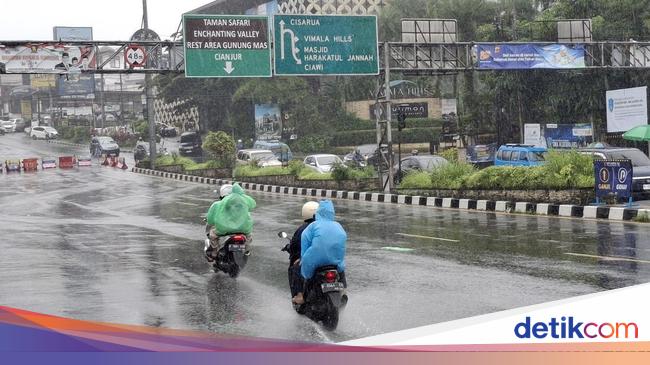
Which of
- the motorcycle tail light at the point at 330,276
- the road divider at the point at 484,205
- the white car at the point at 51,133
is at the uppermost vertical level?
the white car at the point at 51,133

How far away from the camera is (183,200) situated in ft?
105

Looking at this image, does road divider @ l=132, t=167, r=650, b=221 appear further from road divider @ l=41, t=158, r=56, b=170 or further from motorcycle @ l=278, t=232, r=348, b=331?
road divider @ l=41, t=158, r=56, b=170

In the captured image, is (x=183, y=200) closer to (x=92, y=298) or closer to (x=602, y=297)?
(x=92, y=298)

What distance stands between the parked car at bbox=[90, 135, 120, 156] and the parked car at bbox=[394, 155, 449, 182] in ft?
137

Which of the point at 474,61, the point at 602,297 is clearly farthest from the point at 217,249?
the point at 474,61

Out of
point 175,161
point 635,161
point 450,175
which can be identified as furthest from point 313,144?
point 635,161

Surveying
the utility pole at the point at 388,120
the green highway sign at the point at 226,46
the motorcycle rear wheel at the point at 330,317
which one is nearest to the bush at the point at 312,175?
the utility pole at the point at 388,120

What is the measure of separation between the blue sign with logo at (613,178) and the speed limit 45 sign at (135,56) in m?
17.0

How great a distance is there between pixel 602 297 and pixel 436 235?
7.84 m

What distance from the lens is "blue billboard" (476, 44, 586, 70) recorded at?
3578 cm

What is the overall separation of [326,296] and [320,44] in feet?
79.2

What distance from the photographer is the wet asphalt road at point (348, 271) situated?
10070 millimetres

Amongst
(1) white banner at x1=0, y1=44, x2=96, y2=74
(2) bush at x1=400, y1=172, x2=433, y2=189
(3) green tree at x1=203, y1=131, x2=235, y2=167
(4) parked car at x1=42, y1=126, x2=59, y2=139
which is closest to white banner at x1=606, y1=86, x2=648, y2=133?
(2) bush at x1=400, y1=172, x2=433, y2=189

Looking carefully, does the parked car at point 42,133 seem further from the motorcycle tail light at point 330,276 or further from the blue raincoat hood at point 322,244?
the motorcycle tail light at point 330,276
